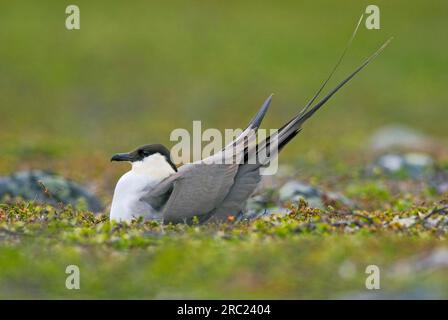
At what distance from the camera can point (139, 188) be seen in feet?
31.2

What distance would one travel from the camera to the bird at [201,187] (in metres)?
9.09

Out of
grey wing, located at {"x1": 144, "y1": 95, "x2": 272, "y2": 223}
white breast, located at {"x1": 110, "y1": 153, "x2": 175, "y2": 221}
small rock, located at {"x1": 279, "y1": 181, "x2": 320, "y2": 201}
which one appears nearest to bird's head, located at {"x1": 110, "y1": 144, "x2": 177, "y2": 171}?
white breast, located at {"x1": 110, "y1": 153, "x2": 175, "y2": 221}

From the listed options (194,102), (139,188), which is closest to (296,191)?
(139,188)

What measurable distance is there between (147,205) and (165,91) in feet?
55.7

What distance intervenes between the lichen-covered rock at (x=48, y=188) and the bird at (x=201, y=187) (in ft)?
8.19

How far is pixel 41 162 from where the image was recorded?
17.0 m

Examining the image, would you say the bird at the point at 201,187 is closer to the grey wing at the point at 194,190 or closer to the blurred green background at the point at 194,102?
the grey wing at the point at 194,190

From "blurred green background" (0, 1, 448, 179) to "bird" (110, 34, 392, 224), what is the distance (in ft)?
27.7

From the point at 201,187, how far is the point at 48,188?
359 centimetres

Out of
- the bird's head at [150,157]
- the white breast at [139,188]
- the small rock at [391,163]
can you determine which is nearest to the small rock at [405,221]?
the white breast at [139,188]

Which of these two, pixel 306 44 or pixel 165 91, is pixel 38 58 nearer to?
pixel 165 91

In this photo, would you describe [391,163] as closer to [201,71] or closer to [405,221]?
[405,221]

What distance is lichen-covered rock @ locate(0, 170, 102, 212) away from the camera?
471 inches
